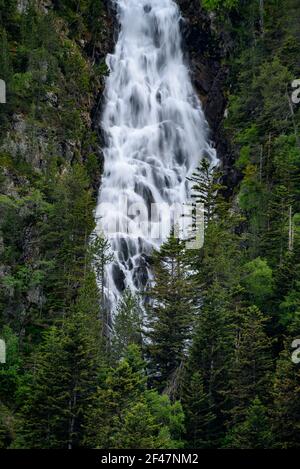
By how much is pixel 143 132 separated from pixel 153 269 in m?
22.4

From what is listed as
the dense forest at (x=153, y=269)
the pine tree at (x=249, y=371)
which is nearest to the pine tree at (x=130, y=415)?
the dense forest at (x=153, y=269)

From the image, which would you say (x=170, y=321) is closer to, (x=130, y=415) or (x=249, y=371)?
(x=249, y=371)

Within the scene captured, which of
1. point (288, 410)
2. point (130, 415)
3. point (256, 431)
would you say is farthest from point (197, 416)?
point (130, 415)

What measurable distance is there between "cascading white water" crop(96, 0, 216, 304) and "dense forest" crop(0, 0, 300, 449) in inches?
82.2

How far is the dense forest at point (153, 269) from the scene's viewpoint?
3694 centimetres

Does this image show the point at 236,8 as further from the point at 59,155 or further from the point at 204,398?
the point at 204,398

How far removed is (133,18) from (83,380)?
59035 millimetres

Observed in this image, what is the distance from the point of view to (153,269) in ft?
180

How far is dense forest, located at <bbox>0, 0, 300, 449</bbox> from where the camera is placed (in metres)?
36.9

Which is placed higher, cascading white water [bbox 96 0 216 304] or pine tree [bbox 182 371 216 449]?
cascading white water [bbox 96 0 216 304]

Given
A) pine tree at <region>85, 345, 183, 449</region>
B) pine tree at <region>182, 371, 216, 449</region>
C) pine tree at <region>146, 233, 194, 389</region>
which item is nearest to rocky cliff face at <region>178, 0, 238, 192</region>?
pine tree at <region>146, 233, 194, 389</region>

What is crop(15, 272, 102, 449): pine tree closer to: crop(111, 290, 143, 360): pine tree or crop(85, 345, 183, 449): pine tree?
crop(85, 345, 183, 449): pine tree

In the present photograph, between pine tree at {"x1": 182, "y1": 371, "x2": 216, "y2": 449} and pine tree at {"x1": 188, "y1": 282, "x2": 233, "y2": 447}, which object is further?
pine tree at {"x1": 188, "y1": 282, "x2": 233, "y2": 447}

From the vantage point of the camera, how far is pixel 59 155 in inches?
2574
